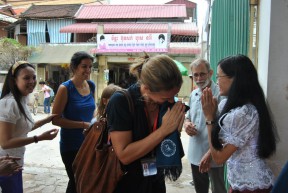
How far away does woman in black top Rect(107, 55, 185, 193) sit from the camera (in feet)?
5.10

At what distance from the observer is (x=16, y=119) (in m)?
2.33

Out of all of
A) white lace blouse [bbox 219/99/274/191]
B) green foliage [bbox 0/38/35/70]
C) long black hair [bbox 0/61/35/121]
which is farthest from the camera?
green foliage [bbox 0/38/35/70]

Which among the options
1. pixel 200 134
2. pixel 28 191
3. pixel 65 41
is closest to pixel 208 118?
pixel 200 134

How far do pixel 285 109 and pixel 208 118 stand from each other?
1.91ft

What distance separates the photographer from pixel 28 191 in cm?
430

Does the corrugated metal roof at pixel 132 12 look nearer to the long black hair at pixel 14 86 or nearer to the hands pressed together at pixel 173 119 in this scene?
the long black hair at pixel 14 86

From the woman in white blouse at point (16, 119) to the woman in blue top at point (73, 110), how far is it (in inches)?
16.0

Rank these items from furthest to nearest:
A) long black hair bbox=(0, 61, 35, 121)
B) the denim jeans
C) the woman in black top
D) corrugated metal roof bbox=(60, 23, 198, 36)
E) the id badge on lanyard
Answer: corrugated metal roof bbox=(60, 23, 198, 36), the denim jeans, long black hair bbox=(0, 61, 35, 121), the id badge on lanyard, the woman in black top

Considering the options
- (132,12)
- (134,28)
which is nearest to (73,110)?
(134,28)

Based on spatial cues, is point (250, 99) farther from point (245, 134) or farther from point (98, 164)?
point (98, 164)

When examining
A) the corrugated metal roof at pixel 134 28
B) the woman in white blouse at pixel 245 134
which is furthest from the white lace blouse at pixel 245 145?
the corrugated metal roof at pixel 134 28

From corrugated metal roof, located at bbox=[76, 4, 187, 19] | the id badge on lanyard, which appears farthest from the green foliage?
the id badge on lanyard

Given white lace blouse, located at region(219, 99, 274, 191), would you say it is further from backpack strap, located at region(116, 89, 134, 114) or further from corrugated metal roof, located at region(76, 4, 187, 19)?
corrugated metal roof, located at region(76, 4, 187, 19)

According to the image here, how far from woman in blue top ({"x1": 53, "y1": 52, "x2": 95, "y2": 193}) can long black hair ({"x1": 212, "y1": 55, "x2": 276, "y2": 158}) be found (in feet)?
5.08
